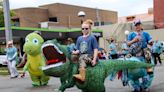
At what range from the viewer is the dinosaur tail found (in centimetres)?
791

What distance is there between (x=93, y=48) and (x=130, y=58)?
1638 millimetres

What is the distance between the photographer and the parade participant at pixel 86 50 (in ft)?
24.5

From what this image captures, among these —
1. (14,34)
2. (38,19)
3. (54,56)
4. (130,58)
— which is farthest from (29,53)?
(38,19)

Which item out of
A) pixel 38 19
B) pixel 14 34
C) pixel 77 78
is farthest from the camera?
pixel 38 19

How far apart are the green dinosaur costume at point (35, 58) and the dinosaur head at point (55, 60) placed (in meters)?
4.16

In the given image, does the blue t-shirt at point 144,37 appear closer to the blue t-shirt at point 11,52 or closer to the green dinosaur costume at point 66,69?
the green dinosaur costume at point 66,69

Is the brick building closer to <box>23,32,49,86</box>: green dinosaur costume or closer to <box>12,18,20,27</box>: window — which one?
<box>12,18,20,27</box>: window

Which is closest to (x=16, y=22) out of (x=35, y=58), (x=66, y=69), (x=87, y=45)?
(x=35, y=58)

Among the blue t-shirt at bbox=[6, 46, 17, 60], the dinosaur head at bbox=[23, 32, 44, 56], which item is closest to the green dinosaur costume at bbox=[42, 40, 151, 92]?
the dinosaur head at bbox=[23, 32, 44, 56]

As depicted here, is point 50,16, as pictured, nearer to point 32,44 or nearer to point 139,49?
point 32,44

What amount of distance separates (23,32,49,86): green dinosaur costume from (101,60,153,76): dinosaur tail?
12.7 ft

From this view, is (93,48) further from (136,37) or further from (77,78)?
(136,37)

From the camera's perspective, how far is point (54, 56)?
7.51 meters

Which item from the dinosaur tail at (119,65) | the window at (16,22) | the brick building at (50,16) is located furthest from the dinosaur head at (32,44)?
the window at (16,22)
